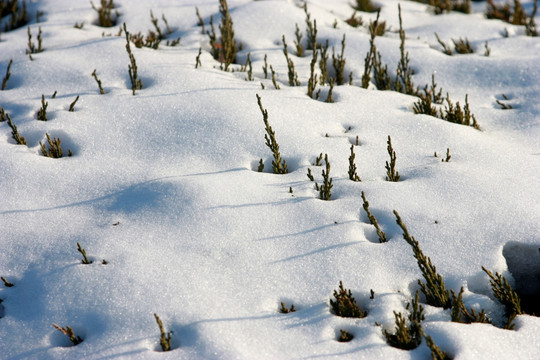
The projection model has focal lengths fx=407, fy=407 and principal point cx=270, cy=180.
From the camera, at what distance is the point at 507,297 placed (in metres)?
2.22

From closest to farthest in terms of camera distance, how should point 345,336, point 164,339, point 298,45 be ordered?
point 164,339 → point 345,336 → point 298,45

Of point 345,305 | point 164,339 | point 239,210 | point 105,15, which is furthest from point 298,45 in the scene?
point 164,339

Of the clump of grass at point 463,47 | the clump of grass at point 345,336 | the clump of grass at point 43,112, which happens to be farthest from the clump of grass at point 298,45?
the clump of grass at point 345,336

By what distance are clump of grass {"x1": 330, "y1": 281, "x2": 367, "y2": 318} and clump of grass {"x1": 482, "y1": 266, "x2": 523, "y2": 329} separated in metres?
0.74

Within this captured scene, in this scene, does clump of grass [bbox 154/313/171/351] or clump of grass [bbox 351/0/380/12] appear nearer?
clump of grass [bbox 154/313/171/351]

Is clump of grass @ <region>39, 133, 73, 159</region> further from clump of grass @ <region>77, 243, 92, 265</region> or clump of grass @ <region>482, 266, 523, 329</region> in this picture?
clump of grass @ <region>482, 266, 523, 329</region>

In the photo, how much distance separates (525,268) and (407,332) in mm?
1001

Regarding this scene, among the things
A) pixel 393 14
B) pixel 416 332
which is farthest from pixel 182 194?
pixel 393 14

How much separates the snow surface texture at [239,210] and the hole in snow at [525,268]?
1 centimetres

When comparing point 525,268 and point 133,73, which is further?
point 133,73

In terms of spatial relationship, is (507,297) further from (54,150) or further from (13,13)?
(13,13)

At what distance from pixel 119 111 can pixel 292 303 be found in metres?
2.39

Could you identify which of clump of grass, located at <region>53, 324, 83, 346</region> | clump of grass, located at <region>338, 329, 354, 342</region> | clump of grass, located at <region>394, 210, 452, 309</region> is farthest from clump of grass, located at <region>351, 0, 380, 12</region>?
clump of grass, located at <region>53, 324, 83, 346</region>

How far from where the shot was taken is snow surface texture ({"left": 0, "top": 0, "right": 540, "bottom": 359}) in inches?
83.7
